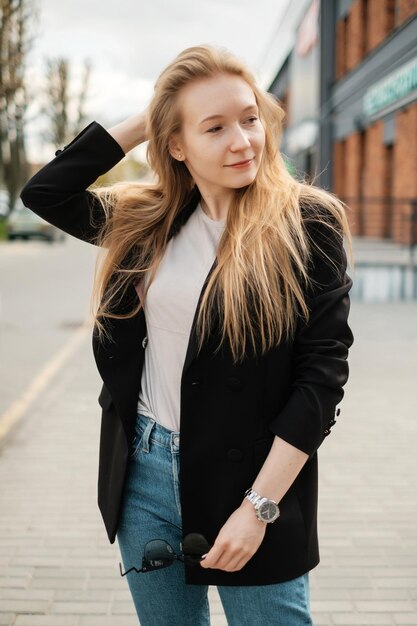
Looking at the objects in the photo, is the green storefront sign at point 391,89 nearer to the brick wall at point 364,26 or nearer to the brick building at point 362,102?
the brick building at point 362,102

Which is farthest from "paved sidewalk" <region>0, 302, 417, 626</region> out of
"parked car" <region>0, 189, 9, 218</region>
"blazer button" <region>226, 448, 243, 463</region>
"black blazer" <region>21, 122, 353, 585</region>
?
"parked car" <region>0, 189, 9, 218</region>

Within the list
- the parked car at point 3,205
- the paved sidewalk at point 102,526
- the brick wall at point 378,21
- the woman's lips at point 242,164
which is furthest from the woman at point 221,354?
the parked car at point 3,205

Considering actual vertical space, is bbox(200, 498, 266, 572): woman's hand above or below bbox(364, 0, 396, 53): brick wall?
below

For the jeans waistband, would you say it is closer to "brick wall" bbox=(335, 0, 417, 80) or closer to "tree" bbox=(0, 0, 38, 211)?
"brick wall" bbox=(335, 0, 417, 80)

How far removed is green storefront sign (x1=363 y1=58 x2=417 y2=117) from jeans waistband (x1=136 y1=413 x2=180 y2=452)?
16.5 m

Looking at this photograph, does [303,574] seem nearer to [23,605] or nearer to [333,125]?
[23,605]

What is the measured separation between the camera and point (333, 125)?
31281mm

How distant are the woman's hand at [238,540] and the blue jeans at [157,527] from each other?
14 centimetres

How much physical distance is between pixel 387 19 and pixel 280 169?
75.5ft

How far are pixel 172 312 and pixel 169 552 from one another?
1.75ft

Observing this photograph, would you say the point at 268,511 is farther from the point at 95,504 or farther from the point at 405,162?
the point at 405,162

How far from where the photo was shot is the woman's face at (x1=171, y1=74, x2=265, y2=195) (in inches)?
71.7

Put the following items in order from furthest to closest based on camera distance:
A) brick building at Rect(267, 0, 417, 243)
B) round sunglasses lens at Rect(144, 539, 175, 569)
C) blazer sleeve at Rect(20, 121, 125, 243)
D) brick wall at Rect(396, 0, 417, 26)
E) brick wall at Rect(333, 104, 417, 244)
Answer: brick wall at Rect(333, 104, 417, 244) → brick building at Rect(267, 0, 417, 243) → brick wall at Rect(396, 0, 417, 26) → blazer sleeve at Rect(20, 121, 125, 243) → round sunglasses lens at Rect(144, 539, 175, 569)

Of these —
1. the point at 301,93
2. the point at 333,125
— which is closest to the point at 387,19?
the point at 333,125
